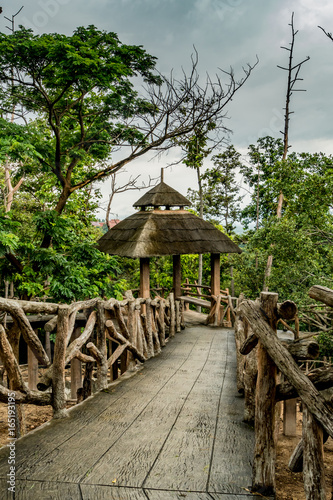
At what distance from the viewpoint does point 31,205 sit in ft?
64.0

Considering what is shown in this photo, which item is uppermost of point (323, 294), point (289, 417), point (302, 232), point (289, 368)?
point (302, 232)

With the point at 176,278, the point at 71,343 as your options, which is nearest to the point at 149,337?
the point at 71,343

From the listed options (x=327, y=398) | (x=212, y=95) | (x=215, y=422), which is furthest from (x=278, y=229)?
(x=327, y=398)

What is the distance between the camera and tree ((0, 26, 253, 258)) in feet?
30.3

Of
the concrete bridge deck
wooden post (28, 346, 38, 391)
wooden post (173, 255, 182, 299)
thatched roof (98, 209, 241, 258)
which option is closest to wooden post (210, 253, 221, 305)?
thatched roof (98, 209, 241, 258)

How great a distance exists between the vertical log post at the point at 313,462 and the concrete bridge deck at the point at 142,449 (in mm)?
369

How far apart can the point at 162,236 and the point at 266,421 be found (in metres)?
8.50

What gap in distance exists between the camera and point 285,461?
4.57m

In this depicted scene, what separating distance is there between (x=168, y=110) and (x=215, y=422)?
423 inches

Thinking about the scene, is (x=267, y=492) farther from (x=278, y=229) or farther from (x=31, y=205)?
(x=31, y=205)

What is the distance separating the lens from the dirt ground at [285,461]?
3475mm

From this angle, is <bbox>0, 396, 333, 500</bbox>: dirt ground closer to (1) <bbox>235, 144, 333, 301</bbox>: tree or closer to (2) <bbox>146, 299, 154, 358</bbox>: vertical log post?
(2) <bbox>146, 299, 154, 358</bbox>: vertical log post

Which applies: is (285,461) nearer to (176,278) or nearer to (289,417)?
(289,417)

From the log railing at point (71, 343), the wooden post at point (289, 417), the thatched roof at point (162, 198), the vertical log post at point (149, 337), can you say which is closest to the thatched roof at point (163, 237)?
the thatched roof at point (162, 198)
